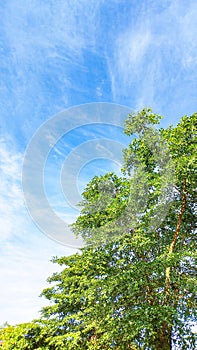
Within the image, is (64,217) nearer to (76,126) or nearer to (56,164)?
(56,164)

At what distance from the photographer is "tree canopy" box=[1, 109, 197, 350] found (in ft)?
26.6

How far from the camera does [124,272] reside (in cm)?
821

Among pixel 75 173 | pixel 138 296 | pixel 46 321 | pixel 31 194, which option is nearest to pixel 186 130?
pixel 75 173

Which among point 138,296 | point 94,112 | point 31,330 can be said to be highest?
point 94,112

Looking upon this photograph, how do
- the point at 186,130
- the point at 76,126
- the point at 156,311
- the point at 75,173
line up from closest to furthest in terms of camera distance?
1. the point at 156,311
2. the point at 186,130
3. the point at 75,173
4. the point at 76,126

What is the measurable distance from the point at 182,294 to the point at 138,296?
1.46 m

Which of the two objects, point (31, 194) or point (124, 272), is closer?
point (124, 272)

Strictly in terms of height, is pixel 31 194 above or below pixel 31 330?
above

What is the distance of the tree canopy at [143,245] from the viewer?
8.11 m

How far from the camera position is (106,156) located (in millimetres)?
12148

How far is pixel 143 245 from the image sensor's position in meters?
8.37

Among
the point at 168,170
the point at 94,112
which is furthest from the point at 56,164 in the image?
the point at 168,170

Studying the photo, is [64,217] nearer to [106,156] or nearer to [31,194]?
[31,194]

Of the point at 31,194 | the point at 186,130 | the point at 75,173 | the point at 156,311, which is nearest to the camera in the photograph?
the point at 156,311
